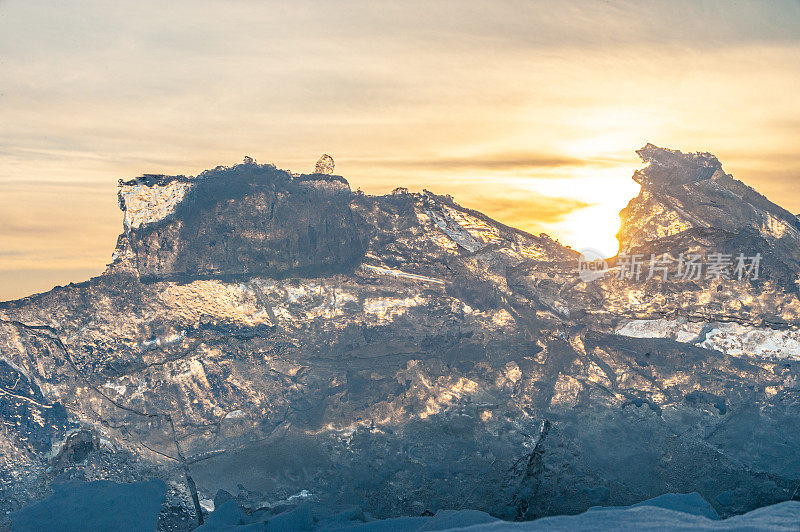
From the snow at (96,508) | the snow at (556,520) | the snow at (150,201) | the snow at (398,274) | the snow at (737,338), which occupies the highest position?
the snow at (150,201)

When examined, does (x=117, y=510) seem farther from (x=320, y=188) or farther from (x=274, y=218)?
(x=320, y=188)

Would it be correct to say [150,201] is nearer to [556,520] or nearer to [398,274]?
[398,274]

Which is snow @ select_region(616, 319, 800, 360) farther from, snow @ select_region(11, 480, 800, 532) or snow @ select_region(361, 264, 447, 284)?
snow @ select_region(361, 264, 447, 284)

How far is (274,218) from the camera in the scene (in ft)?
28.2

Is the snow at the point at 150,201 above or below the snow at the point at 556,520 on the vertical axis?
above

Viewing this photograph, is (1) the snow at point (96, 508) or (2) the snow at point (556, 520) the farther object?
(1) the snow at point (96, 508)

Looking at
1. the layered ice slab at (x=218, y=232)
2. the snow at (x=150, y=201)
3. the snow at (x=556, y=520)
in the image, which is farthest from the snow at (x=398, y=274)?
the snow at (x=556, y=520)

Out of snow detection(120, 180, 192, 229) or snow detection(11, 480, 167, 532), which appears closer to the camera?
snow detection(11, 480, 167, 532)

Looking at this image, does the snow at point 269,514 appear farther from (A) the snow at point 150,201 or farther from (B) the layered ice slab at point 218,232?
(A) the snow at point 150,201

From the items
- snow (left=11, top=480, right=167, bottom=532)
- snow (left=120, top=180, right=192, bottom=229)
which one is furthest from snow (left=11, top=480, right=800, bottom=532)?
snow (left=120, top=180, right=192, bottom=229)

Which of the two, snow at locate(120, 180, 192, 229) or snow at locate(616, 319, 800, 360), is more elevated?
snow at locate(120, 180, 192, 229)

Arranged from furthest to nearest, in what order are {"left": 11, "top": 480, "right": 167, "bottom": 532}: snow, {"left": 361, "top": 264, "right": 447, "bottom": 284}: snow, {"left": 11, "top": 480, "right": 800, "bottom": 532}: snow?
{"left": 361, "top": 264, "right": 447, "bottom": 284}: snow < {"left": 11, "top": 480, "right": 167, "bottom": 532}: snow < {"left": 11, "top": 480, "right": 800, "bottom": 532}: snow

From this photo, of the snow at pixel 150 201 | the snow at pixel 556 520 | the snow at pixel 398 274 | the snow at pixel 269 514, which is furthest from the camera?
the snow at pixel 398 274

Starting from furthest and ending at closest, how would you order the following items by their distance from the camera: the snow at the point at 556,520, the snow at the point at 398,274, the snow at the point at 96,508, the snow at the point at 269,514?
1. the snow at the point at 398,274
2. the snow at the point at 96,508
3. the snow at the point at 269,514
4. the snow at the point at 556,520
